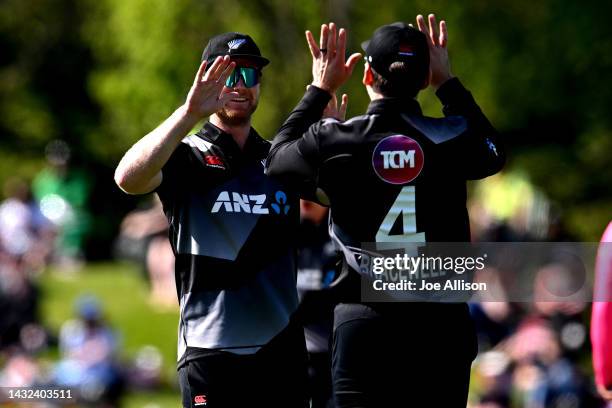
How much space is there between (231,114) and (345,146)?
72 cm

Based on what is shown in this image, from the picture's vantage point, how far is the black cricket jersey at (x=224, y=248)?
575cm

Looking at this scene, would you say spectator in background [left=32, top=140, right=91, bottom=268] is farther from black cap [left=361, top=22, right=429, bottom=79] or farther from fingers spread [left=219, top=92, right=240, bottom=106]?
black cap [left=361, top=22, right=429, bottom=79]

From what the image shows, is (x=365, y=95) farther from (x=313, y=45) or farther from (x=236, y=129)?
(x=313, y=45)

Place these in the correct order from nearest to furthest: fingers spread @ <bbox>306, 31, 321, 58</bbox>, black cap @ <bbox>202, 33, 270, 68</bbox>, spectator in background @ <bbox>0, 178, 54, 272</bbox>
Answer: fingers spread @ <bbox>306, 31, 321, 58</bbox>
black cap @ <bbox>202, 33, 270, 68</bbox>
spectator in background @ <bbox>0, 178, 54, 272</bbox>

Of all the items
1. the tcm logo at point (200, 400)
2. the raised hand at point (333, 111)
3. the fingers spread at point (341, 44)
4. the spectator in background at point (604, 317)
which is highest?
the fingers spread at point (341, 44)

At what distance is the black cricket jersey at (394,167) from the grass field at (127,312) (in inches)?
404

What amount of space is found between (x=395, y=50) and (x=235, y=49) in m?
0.82

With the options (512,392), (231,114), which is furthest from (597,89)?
(231,114)

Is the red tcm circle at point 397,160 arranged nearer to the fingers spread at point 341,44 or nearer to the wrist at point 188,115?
the fingers spread at point 341,44

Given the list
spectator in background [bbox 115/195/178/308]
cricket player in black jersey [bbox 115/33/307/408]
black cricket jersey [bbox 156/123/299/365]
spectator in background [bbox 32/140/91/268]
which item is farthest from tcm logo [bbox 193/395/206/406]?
spectator in background [bbox 32/140/91/268]

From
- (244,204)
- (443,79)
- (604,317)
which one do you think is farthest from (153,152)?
(604,317)

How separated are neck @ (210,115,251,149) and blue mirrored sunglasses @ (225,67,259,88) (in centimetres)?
19

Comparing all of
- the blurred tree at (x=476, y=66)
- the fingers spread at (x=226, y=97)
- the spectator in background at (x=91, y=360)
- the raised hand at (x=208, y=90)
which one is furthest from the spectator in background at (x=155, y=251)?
the raised hand at (x=208, y=90)

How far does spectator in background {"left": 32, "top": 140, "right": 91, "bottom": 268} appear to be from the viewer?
1967 cm
